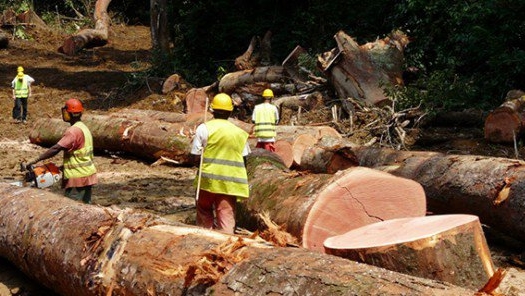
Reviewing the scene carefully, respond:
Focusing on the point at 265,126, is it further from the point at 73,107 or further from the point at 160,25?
the point at 160,25

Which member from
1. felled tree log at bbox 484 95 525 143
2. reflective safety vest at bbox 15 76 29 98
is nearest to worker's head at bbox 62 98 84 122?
felled tree log at bbox 484 95 525 143

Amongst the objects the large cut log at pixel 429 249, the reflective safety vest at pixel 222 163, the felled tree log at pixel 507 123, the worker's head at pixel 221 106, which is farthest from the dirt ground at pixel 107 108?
the worker's head at pixel 221 106

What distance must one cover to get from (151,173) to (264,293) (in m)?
8.67

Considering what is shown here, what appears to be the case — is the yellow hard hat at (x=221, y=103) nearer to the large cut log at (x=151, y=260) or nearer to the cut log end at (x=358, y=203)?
the cut log end at (x=358, y=203)

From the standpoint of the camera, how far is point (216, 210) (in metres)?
6.38

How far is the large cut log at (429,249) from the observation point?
178 inches

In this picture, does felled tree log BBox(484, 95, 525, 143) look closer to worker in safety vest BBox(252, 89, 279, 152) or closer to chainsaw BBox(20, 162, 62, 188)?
worker in safety vest BBox(252, 89, 279, 152)

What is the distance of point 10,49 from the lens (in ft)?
91.1

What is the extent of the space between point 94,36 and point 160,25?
758 cm

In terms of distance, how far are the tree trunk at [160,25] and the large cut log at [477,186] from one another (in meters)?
15.5

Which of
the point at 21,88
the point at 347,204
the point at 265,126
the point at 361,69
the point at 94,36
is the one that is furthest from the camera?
the point at 94,36

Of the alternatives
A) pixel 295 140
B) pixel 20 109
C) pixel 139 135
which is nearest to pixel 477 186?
pixel 295 140

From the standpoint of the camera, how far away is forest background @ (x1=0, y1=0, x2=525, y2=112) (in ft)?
45.8

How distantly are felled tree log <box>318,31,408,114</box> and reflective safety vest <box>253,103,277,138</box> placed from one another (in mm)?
3041
